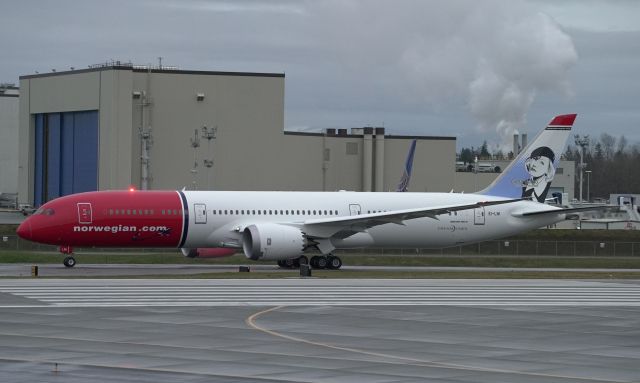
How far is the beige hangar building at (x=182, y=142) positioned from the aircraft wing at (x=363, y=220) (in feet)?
101

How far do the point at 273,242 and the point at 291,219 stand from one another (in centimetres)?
343

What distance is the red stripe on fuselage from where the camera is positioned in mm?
46656

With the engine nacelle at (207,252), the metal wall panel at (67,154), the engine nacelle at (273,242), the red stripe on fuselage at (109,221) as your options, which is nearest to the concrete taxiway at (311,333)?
the engine nacelle at (273,242)

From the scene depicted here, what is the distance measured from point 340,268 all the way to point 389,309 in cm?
2215

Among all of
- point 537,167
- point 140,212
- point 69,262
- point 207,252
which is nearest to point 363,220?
point 207,252

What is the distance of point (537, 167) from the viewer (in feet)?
179

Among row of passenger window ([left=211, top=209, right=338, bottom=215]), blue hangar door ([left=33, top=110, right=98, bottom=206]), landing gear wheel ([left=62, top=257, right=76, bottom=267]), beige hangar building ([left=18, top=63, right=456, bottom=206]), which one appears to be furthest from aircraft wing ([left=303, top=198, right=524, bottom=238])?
blue hangar door ([left=33, top=110, right=98, bottom=206])

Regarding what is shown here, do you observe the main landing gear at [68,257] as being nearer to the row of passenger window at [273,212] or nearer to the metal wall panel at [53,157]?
the row of passenger window at [273,212]

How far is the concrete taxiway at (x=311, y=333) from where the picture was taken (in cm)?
1756

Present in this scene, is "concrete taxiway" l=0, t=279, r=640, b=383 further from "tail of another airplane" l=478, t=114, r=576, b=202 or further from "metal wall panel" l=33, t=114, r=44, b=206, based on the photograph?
"metal wall panel" l=33, t=114, r=44, b=206

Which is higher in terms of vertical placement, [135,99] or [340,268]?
[135,99]

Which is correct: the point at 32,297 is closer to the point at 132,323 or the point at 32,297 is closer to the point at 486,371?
the point at 132,323

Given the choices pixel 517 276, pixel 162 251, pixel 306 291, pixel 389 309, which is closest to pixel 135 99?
pixel 162 251

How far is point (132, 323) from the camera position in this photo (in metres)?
23.6
